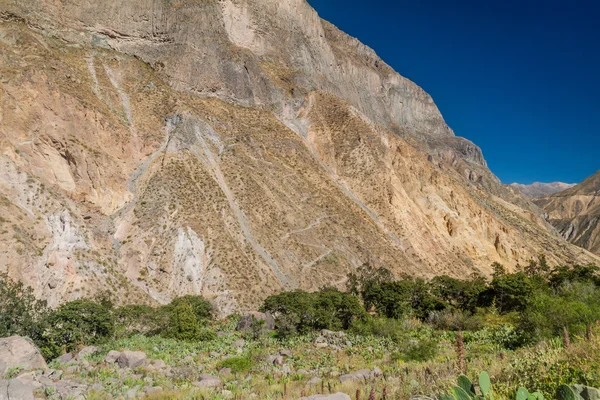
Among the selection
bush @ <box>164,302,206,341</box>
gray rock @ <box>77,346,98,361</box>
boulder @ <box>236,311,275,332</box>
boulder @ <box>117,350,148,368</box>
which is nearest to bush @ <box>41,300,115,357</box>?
gray rock @ <box>77,346,98,361</box>

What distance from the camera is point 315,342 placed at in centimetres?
2092

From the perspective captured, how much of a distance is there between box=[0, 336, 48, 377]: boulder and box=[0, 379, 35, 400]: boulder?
384cm

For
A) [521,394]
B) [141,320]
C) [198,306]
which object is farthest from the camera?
[198,306]

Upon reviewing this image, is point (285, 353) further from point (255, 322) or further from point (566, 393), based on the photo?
point (566, 393)

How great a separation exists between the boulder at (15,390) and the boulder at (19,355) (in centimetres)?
384

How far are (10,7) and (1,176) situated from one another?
→ 40.0m

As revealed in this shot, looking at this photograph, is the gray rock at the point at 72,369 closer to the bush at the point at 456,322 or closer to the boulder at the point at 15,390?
the boulder at the point at 15,390

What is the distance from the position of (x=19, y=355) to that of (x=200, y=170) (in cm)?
3354

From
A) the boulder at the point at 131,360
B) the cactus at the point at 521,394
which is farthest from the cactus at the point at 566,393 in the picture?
the boulder at the point at 131,360

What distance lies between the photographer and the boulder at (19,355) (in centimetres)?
1305

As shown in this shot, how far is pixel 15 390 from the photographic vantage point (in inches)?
370

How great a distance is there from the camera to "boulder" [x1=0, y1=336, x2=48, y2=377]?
13.1 m

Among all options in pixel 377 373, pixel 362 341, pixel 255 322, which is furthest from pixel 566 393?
pixel 255 322

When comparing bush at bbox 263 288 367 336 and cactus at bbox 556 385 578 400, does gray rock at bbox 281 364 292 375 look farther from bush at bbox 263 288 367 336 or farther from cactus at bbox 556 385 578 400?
cactus at bbox 556 385 578 400
